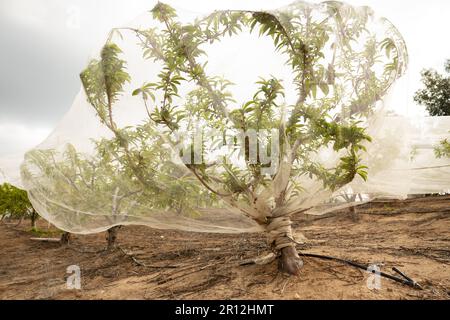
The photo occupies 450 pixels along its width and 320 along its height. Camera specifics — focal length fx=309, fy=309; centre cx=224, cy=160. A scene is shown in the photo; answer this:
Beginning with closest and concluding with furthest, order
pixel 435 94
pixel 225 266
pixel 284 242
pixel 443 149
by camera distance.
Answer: pixel 284 242 < pixel 225 266 < pixel 443 149 < pixel 435 94

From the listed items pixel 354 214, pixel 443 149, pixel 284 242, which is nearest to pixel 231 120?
pixel 284 242

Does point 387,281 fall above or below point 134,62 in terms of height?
below

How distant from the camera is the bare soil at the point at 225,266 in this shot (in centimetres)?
255

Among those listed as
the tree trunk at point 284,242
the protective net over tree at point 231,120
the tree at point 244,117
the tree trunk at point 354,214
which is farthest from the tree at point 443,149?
the tree trunk at point 284,242

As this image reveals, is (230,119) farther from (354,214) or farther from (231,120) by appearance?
(354,214)

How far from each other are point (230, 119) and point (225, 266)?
5.48 ft

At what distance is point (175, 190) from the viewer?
2609 mm

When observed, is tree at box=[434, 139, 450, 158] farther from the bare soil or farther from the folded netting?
the folded netting

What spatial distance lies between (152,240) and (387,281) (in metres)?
4.28

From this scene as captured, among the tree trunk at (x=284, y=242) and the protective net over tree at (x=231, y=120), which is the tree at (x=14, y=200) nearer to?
the protective net over tree at (x=231, y=120)

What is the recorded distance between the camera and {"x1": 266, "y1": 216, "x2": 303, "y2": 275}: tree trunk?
2.73 meters

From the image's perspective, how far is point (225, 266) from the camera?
10.6ft

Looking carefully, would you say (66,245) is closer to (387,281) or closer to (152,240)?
(152,240)

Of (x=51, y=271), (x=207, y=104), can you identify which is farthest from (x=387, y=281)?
(x=51, y=271)
